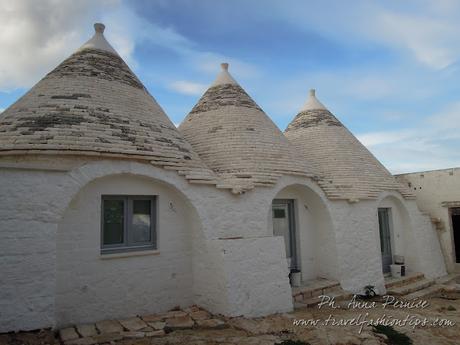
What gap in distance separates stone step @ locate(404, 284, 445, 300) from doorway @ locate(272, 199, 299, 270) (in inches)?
131

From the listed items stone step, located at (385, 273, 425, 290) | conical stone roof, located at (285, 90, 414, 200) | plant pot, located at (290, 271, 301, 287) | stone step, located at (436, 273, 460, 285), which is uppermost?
conical stone roof, located at (285, 90, 414, 200)

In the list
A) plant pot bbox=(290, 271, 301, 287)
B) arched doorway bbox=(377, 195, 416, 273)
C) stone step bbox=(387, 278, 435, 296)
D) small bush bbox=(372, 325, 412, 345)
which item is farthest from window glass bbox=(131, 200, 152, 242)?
arched doorway bbox=(377, 195, 416, 273)

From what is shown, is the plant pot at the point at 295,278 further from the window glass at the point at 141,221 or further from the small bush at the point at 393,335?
the window glass at the point at 141,221

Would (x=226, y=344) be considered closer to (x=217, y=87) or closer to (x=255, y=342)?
(x=255, y=342)

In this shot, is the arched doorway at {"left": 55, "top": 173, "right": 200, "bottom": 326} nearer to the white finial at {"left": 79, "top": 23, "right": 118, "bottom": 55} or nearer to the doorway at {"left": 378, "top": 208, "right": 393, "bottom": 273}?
the white finial at {"left": 79, "top": 23, "right": 118, "bottom": 55}

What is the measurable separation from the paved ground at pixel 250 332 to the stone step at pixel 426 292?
2.12 metres

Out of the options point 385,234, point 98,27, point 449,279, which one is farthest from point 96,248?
point 449,279

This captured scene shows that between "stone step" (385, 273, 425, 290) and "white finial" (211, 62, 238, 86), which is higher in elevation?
"white finial" (211, 62, 238, 86)

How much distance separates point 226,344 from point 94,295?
98.0 inches

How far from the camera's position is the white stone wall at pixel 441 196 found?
1296cm

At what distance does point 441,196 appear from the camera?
1355 centimetres

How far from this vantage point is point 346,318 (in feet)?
24.2

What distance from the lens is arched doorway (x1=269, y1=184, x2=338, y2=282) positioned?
9.70 m

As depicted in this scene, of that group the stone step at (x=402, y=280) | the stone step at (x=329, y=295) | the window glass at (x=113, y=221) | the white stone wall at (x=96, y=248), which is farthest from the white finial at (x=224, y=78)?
the stone step at (x=402, y=280)
